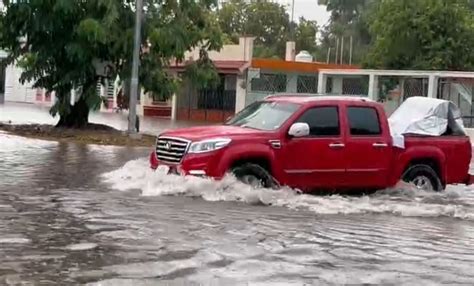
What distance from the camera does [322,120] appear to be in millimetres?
13945

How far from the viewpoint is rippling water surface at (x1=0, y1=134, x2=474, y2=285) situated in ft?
25.8

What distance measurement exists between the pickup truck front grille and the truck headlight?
0.19 m

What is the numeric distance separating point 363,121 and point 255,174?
2.39m

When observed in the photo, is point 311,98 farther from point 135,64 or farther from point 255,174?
point 135,64

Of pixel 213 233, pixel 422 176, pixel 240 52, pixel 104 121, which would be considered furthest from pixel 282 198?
pixel 240 52

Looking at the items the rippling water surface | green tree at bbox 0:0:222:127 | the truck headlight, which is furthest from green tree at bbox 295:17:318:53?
the truck headlight

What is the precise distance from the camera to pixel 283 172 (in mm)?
13320

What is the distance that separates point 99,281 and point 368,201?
23.5ft

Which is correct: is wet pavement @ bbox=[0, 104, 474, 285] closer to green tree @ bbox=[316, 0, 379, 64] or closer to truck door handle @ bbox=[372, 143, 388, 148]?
truck door handle @ bbox=[372, 143, 388, 148]

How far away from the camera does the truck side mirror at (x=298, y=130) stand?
13227mm

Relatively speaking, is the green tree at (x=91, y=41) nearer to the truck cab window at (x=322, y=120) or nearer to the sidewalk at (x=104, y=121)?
→ the sidewalk at (x=104, y=121)

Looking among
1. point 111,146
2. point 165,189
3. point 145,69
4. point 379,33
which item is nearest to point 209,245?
point 165,189

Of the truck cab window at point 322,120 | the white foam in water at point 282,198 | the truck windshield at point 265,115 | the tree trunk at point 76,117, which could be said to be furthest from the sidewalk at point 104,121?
the white foam in water at point 282,198

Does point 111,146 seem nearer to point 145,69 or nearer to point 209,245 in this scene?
point 145,69
